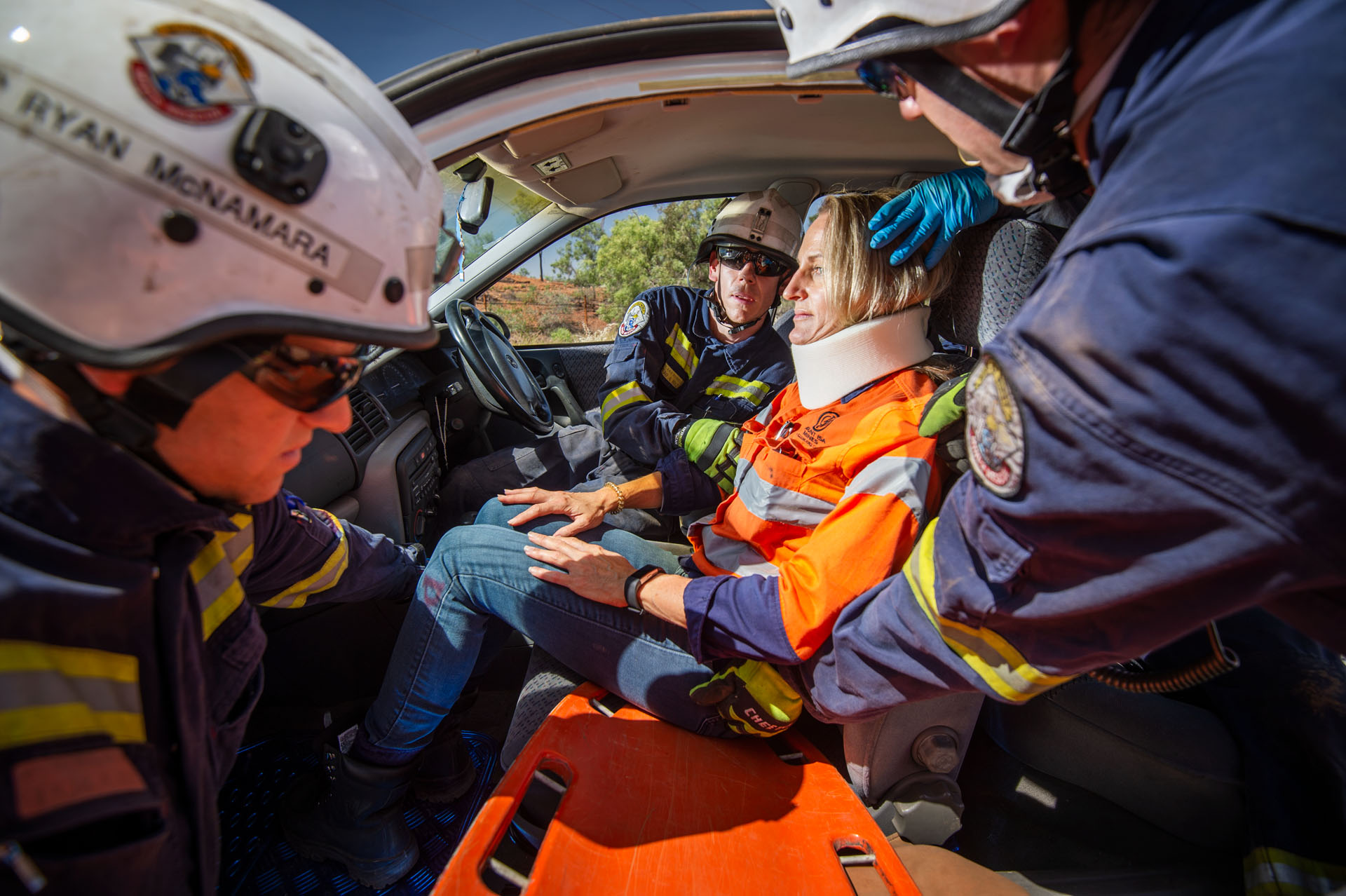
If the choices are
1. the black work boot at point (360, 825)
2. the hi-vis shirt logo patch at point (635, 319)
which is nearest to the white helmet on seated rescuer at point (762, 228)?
the hi-vis shirt logo patch at point (635, 319)

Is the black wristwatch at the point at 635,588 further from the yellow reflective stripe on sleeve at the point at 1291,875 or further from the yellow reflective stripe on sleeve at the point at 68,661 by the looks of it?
the yellow reflective stripe on sleeve at the point at 1291,875

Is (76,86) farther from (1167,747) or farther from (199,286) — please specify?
(1167,747)

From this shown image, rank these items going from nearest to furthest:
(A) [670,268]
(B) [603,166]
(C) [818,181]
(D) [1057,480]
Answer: (D) [1057,480] < (B) [603,166] < (C) [818,181] < (A) [670,268]

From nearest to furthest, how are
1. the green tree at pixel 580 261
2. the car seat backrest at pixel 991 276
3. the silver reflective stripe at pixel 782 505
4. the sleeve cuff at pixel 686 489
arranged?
1. the car seat backrest at pixel 991 276
2. the silver reflective stripe at pixel 782 505
3. the sleeve cuff at pixel 686 489
4. the green tree at pixel 580 261

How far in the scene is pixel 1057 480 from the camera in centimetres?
63

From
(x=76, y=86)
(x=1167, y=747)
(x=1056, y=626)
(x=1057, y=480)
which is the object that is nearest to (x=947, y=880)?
(x=1167, y=747)

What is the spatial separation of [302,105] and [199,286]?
0.28m

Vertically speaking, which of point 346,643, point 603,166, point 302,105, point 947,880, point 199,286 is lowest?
point 947,880

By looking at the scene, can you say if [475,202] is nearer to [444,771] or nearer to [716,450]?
[716,450]

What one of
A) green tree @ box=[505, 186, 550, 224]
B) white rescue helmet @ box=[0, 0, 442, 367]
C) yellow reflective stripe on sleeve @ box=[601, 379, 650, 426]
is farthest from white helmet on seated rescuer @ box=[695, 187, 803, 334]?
white rescue helmet @ box=[0, 0, 442, 367]

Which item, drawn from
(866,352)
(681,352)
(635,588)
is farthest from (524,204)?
(635,588)

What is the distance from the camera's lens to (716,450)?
212 centimetres

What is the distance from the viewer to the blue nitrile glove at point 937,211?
1373 mm

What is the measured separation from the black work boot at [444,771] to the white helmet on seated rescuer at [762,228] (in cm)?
196
